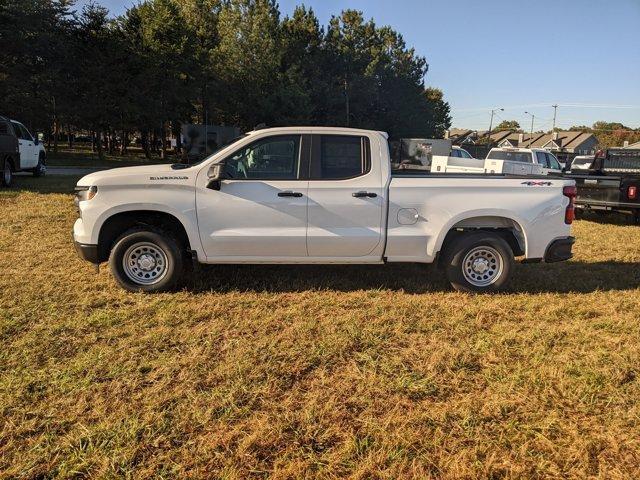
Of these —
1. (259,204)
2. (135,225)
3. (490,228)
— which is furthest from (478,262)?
(135,225)

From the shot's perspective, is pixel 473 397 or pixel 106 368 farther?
pixel 106 368

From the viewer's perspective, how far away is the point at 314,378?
350 centimetres

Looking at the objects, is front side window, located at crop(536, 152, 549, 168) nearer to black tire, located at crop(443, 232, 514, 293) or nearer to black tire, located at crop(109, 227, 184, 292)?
black tire, located at crop(443, 232, 514, 293)

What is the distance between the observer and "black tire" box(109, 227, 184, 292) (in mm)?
5031

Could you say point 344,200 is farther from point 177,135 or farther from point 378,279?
point 177,135

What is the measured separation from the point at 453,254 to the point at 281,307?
1.98 m

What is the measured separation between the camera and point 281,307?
16.0ft

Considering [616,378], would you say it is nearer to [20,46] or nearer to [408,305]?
[408,305]

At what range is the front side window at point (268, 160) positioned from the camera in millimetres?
5031

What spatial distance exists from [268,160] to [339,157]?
29.5 inches

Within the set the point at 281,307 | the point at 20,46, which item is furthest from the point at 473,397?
the point at 20,46

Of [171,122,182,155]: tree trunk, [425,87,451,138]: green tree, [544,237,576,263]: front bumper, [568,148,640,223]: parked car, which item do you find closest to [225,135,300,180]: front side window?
[544,237,576,263]: front bumper

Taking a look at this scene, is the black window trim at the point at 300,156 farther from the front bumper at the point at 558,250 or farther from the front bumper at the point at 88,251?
the front bumper at the point at 558,250

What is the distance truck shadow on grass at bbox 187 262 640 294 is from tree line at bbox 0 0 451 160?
79.3 feet
